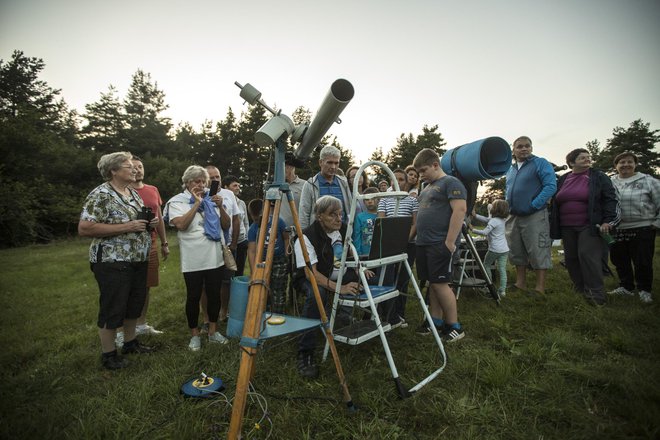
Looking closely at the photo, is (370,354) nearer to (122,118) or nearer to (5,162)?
(5,162)

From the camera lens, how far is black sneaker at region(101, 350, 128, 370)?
303cm

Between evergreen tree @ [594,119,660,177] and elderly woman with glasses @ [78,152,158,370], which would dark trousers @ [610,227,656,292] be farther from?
evergreen tree @ [594,119,660,177]

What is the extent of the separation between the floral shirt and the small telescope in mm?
2116

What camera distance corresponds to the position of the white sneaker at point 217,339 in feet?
11.6


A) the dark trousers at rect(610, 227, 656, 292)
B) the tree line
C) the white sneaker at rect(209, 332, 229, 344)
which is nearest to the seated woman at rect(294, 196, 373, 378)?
the white sneaker at rect(209, 332, 229, 344)

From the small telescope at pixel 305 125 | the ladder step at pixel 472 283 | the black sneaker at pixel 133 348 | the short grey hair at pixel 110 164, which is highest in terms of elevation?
the small telescope at pixel 305 125

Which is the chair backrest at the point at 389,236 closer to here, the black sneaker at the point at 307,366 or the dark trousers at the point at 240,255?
the black sneaker at the point at 307,366

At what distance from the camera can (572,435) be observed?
1878 millimetres

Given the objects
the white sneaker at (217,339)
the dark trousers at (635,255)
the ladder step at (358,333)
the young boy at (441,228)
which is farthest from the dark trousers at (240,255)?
the dark trousers at (635,255)

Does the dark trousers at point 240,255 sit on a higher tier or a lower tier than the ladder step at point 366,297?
lower

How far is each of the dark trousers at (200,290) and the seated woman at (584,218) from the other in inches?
205

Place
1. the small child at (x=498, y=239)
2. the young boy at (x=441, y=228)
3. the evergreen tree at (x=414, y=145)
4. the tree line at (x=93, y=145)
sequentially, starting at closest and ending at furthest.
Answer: the young boy at (x=441, y=228) < the small child at (x=498, y=239) < the tree line at (x=93, y=145) < the evergreen tree at (x=414, y=145)

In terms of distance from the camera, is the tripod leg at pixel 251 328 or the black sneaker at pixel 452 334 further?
the black sneaker at pixel 452 334

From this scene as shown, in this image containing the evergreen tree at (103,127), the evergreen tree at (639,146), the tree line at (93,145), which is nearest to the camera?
the tree line at (93,145)
